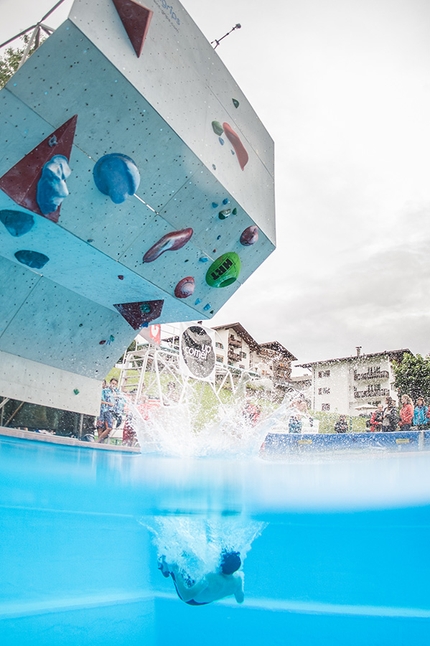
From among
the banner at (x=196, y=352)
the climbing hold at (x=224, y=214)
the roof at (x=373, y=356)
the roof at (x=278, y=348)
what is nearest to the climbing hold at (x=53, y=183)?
the climbing hold at (x=224, y=214)

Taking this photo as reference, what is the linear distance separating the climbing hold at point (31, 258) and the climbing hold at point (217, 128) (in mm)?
2465

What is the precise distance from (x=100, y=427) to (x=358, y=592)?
916cm

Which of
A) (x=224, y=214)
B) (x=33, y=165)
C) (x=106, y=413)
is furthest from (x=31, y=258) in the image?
(x=106, y=413)

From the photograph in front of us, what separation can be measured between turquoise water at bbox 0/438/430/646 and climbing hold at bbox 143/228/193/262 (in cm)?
309

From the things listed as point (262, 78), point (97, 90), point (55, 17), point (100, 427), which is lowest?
point (100, 427)

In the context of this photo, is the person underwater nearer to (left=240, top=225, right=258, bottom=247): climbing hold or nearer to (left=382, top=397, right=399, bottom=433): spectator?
(left=240, top=225, right=258, bottom=247): climbing hold

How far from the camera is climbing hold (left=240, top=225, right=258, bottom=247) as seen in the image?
18.3ft

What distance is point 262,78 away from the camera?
6.51 m

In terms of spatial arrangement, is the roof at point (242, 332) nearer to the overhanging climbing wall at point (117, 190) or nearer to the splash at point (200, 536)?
the splash at point (200, 536)

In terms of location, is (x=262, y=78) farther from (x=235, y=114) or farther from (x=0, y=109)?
(x=0, y=109)

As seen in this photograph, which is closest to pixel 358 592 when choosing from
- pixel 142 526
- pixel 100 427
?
pixel 142 526

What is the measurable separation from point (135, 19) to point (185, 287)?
3077mm

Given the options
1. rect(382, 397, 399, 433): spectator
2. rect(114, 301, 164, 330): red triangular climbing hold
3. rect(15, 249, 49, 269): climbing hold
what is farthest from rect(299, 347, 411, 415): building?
rect(15, 249, 49, 269): climbing hold

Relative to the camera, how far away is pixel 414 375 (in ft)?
103
